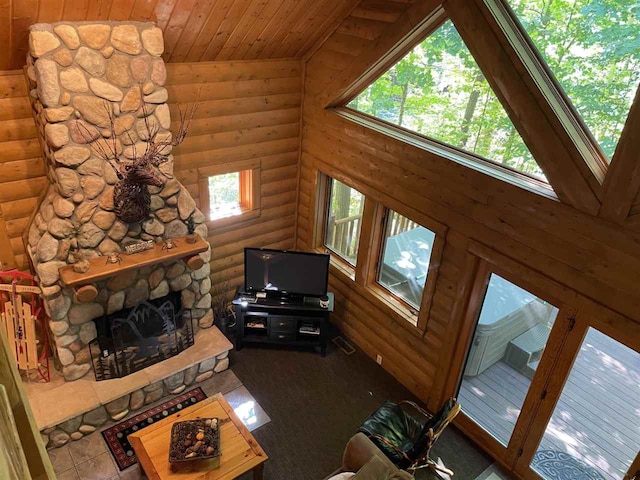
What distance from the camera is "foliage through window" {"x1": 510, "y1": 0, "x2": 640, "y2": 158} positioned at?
2.72 m

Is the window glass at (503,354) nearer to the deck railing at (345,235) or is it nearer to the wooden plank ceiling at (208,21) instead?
the deck railing at (345,235)

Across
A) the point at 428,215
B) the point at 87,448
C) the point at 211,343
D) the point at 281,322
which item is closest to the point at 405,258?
the point at 428,215

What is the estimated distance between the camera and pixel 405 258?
4.69m

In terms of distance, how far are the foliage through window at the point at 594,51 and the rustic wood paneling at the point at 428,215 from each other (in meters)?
0.58

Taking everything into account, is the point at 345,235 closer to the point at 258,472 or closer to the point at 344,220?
the point at 344,220

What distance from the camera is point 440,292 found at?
421 centimetres

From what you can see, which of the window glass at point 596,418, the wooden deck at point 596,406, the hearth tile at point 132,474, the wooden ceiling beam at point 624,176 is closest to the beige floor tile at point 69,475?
the hearth tile at point 132,474

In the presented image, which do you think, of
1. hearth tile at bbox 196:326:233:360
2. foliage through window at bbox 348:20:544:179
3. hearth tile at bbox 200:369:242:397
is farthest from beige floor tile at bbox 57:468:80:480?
foliage through window at bbox 348:20:544:179

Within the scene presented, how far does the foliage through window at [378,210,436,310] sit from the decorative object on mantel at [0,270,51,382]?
10.1ft

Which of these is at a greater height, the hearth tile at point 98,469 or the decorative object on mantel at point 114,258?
the decorative object on mantel at point 114,258

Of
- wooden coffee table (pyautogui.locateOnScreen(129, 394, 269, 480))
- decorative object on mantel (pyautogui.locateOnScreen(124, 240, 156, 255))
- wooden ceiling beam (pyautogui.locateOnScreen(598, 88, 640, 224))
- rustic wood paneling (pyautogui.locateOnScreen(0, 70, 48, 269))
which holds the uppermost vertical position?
wooden ceiling beam (pyautogui.locateOnScreen(598, 88, 640, 224))

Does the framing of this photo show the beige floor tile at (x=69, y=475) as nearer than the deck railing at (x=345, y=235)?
Yes

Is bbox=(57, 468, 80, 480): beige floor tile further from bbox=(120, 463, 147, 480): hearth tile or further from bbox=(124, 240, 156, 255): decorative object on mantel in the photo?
bbox=(124, 240, 156, 255): decorative object on mantel

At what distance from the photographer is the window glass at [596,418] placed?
321 centimetres
